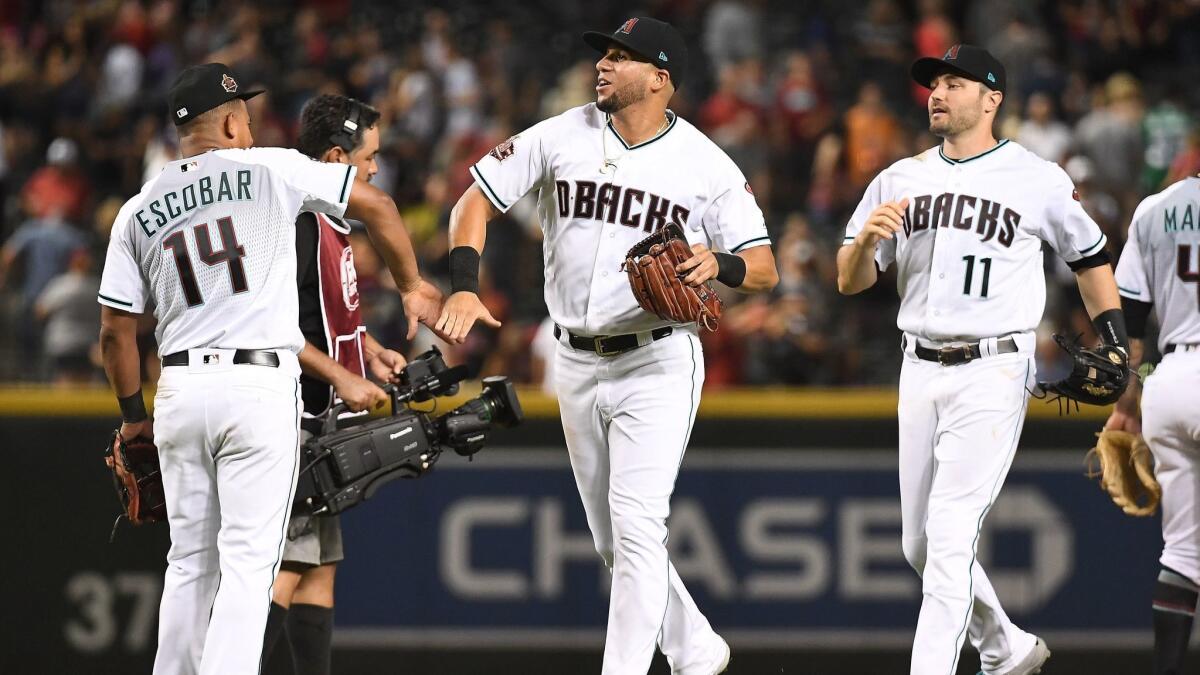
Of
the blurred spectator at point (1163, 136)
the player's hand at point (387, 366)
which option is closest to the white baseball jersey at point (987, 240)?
the player's hand at point (387, 366)

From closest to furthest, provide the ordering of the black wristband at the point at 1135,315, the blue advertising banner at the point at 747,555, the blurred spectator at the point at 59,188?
the black wristband at the point at 1135,315
the blue advertising banner at the point at 747,555
the blurred spectator at the point at 59,188

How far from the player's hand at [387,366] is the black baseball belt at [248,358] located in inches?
30.0

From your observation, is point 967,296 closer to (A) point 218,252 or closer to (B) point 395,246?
(B) point 395,246

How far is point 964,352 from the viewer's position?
19.5 feet

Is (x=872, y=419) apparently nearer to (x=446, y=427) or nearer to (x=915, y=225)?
(x=915, y=225)

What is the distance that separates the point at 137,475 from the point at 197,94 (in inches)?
55.4

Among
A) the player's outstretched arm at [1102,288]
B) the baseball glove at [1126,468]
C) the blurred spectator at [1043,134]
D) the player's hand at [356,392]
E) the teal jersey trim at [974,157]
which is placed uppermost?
the blurred spectator at [1043,134]

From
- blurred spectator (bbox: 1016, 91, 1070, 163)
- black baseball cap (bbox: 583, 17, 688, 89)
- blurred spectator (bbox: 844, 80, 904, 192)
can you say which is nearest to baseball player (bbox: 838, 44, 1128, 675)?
black baseball cap (bbox: 583, 17, 688, 89)

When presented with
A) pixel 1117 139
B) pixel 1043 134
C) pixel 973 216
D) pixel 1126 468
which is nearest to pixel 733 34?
pixel 1043 134

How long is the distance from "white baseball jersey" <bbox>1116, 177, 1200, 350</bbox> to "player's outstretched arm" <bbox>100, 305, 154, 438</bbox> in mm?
3968

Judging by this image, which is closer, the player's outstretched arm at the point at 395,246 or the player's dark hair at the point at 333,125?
the player's outstretched arm at the point at 395,246

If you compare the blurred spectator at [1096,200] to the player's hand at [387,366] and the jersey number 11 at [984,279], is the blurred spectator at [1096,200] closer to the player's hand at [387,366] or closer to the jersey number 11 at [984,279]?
the jersey number 11 at [984,279]

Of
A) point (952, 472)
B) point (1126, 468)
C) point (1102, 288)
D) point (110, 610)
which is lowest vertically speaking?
point (110, 610)

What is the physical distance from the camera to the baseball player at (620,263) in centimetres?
571
